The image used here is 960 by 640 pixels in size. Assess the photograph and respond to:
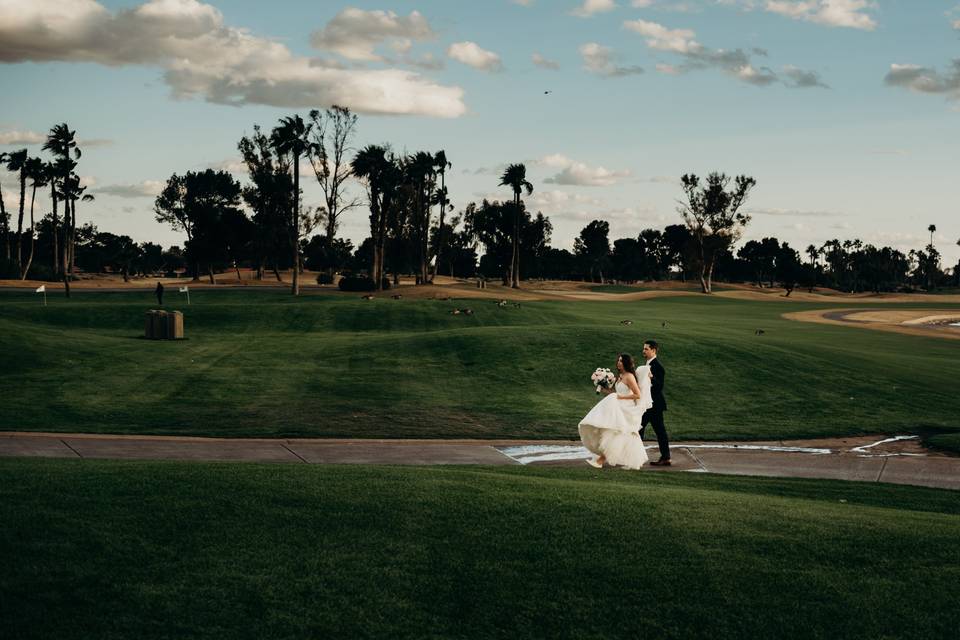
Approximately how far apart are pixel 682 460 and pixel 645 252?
531 ft

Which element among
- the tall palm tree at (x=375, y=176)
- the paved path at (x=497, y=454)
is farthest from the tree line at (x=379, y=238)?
the paved path at (x=497, y=454)

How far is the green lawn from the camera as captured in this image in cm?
708

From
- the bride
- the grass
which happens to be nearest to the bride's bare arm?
the bride

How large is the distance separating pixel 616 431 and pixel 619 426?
0.11 metres

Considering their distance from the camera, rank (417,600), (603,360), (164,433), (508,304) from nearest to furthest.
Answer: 1. (417,600)
2. (164,433)
3. (603,360)
4. (508,304)

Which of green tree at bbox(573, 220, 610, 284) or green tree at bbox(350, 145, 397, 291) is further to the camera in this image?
green tree at bbox(573, 220, 610, 284)

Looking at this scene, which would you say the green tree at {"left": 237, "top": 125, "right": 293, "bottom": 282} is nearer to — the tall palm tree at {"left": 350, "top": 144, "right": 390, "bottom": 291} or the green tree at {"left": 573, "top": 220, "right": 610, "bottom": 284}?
the tall palm tree at {"left": 350, "top": 144, "right": 390, "bottom": 291}

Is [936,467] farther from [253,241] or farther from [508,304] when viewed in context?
[253,241]

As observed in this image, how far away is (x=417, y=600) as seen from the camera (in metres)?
7.45

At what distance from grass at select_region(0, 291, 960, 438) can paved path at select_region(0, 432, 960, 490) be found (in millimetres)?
1105

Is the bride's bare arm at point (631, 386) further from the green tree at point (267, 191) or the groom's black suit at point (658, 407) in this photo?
the green tree at point (267, 191)

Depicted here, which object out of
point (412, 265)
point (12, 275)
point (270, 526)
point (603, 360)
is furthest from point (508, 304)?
point (412, 265)

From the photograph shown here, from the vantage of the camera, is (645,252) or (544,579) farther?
(645,252)

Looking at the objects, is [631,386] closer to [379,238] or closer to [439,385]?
[439,385]
